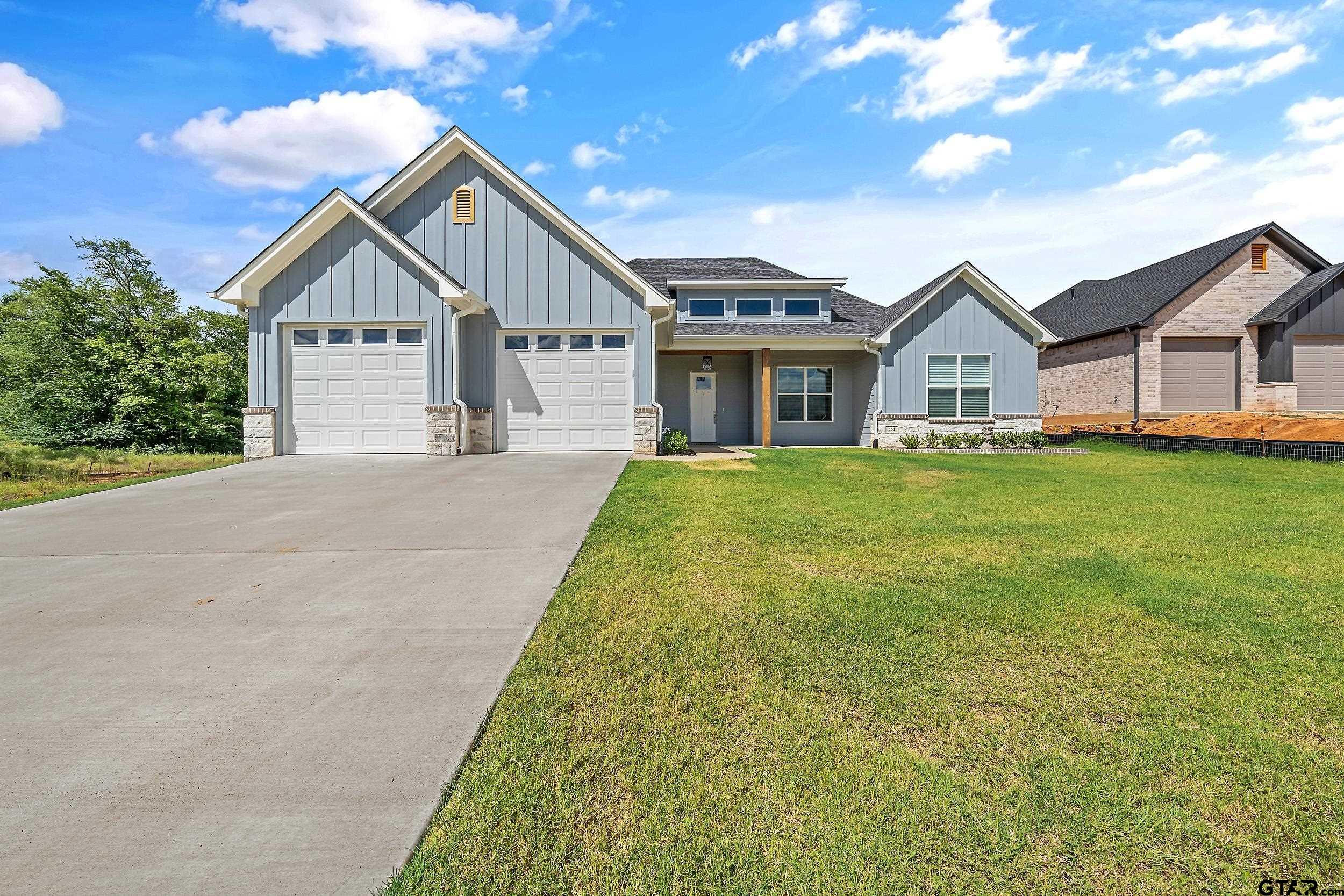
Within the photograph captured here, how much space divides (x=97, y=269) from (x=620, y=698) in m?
31.5

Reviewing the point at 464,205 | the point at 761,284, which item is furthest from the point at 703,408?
the point at 464,205

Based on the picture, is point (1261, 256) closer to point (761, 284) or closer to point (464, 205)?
point (761, 284)

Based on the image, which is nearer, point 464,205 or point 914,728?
point 914,728

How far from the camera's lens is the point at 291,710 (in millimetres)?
2656

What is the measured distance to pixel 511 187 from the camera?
511 inches

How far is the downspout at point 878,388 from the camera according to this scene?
53.0 feet

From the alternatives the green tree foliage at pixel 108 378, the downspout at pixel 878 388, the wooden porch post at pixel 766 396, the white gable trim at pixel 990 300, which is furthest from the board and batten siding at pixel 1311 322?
the green tree foliage at pixel 108 378

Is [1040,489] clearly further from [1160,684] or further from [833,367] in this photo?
[833,367]

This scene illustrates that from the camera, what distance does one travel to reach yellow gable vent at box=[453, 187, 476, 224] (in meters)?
13.1

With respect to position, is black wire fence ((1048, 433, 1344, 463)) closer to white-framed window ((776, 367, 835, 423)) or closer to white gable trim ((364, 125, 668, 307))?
white-framed window ((776, 367, 835, 423))

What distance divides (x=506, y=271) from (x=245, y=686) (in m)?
11.4

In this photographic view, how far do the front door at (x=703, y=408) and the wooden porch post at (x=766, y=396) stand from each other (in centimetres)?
190

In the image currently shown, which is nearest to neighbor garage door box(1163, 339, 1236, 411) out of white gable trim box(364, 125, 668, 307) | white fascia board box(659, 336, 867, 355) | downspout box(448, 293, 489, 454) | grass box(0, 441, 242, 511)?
white fascia board box(659, 336, 867, 355)

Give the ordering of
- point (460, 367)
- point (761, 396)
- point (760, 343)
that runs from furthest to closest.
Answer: point (761, 396), point (760, 343), point (460, 367)
